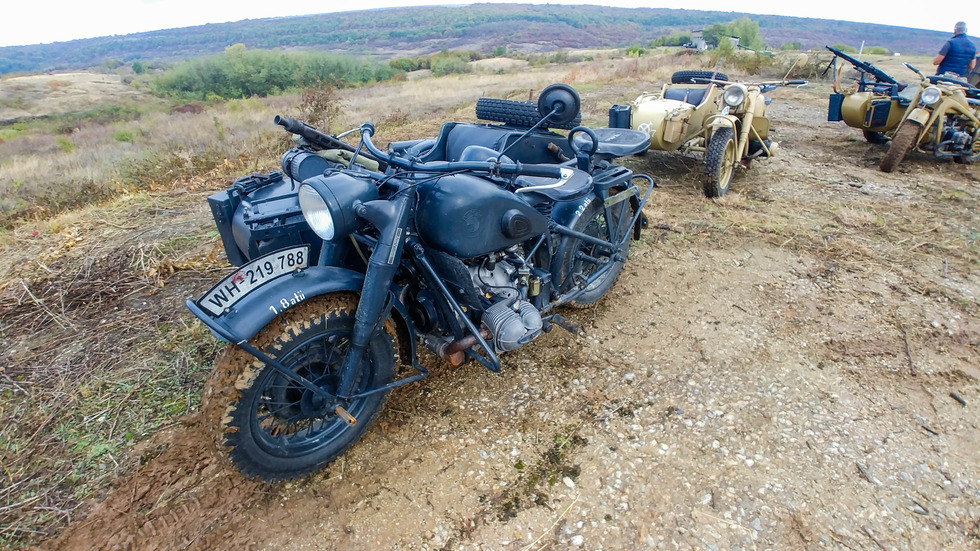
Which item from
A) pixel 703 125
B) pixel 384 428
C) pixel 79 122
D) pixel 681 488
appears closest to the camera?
pixel 681 488

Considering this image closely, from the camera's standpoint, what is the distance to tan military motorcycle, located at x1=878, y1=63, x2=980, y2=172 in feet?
22.3

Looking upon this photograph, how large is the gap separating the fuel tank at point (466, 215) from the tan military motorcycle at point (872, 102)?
7.17 meters

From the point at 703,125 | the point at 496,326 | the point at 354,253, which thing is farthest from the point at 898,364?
the point at 703,125

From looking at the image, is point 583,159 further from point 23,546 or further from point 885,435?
point 23,546

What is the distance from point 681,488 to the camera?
244 cm

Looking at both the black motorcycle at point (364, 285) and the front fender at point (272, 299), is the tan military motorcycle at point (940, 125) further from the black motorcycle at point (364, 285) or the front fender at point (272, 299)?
the front fender at point (272, 299)

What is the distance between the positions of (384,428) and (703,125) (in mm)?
5824

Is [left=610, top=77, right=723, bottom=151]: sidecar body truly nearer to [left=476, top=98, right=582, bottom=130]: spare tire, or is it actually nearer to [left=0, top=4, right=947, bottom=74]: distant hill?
[left=476, top=98, right=582, bottom=130]: spare tire

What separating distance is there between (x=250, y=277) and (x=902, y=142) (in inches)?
322

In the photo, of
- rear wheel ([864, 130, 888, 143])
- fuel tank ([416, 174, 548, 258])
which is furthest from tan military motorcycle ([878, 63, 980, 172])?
fuel tank ([416, 174, 548, 258])

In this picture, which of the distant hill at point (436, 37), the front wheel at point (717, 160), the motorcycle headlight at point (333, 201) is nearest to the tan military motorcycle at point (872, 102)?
the front wheel at point (717, 160)

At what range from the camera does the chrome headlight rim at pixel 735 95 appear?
244 inches

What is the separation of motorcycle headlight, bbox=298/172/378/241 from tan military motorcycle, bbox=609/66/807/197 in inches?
168

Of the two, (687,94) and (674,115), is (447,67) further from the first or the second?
(674,115)
